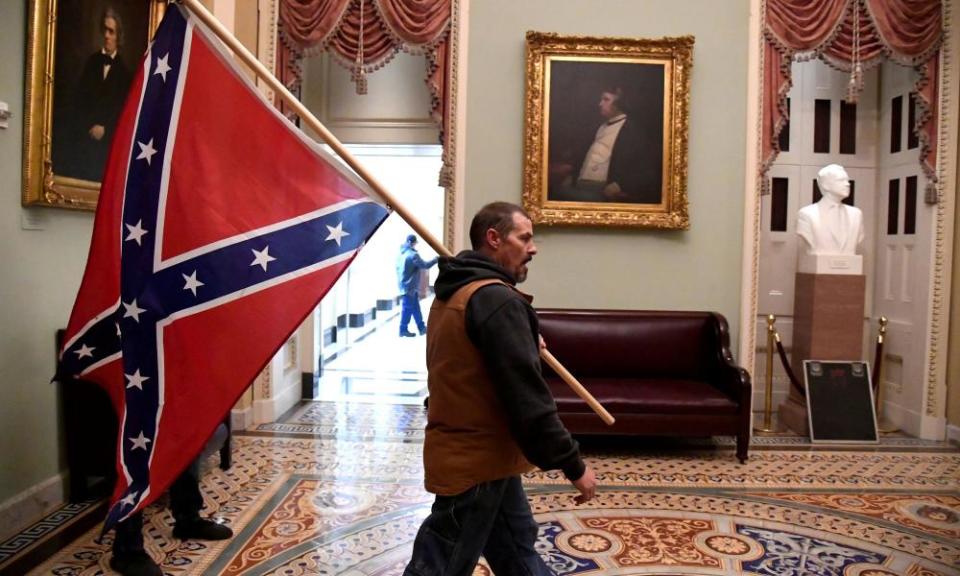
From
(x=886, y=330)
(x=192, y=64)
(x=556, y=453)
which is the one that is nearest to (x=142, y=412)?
(x=192, y=64)

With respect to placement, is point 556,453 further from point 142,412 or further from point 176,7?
point 176,7

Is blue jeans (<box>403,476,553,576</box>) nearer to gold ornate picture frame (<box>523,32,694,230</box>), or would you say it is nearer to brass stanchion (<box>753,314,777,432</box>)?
gold ornate picture frame (<box>523,32,694,230</box>)

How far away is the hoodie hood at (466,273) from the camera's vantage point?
7.10ft

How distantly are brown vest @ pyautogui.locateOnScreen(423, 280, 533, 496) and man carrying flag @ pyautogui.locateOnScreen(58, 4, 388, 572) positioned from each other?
52 cm

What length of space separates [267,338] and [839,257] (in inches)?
207

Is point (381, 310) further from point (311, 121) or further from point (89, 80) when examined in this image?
point (311, 121)

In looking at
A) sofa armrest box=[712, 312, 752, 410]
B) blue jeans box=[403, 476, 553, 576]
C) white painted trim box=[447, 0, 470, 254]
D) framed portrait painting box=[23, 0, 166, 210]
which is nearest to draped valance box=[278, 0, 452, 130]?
white painted trim box=[447, 0, 470, 254]

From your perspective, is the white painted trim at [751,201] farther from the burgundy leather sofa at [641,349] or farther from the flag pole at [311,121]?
the flag pole at [311,121]

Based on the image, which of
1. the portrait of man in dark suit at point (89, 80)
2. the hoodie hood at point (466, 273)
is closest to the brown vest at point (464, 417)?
the hoodie hood at point (466, 273)

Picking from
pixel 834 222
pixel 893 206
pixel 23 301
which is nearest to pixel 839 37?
pixel 834 222

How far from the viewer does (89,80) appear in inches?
162

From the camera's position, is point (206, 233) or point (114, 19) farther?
point (114, 19)

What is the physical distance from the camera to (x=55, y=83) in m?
3.88

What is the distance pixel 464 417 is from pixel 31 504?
115 inches
